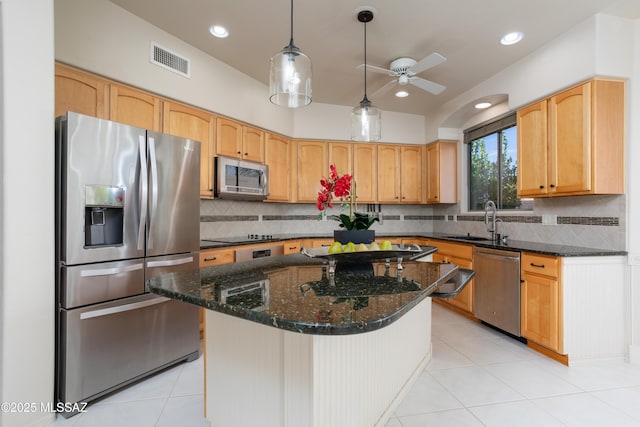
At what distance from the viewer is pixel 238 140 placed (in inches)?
146

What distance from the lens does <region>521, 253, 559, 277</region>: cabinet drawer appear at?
8.50ft

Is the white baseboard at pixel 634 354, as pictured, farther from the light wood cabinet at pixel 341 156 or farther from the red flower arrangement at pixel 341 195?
the light wood cabinet at pixel 341 156

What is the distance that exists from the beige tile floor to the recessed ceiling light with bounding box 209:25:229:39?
2.86m

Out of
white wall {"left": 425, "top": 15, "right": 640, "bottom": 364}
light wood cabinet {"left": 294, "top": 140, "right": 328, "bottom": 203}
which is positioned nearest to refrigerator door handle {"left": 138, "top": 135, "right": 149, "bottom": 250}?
light wood cabinet {"left": 294, "top": 140, "right": 328, "bottom": 203}

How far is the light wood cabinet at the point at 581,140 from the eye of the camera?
2.60 m

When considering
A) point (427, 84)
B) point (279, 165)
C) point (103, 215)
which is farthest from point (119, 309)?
point (427, 84)

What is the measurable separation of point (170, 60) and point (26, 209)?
1.88 m

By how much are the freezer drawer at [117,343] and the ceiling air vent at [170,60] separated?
6.80 feet

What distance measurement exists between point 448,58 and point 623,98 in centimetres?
150

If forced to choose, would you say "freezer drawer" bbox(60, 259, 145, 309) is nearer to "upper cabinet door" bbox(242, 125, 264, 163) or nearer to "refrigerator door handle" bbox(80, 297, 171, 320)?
"refrigerator door handle" bbox(80, 297, 171, 320)

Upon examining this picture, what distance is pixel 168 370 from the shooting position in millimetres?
2457

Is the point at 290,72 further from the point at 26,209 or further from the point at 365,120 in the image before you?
the point at 26,209

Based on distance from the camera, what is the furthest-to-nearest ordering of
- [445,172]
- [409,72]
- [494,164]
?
[445,172] < [494,164] < [409,72]

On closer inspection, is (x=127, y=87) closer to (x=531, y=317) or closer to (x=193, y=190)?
(x=193, y=190)
